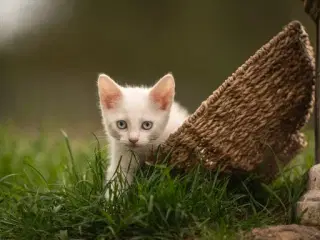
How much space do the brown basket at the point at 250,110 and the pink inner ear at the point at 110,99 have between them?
0.38 meters

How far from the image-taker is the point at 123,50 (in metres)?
7.15

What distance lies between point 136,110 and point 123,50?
12.8 feet

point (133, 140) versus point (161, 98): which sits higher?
point (161, 98)

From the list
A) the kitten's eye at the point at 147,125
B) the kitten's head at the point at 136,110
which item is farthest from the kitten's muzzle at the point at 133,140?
the kitten's eye at the point at 147,125

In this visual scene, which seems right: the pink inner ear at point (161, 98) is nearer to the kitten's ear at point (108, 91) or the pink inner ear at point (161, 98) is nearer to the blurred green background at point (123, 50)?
the kitten's ear at point (108, 91)

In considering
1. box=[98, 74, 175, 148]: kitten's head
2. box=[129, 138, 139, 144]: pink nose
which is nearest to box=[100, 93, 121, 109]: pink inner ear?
box=[98, 74, 175, 148]: kitten's head

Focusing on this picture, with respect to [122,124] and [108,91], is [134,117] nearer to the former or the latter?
[122,124]

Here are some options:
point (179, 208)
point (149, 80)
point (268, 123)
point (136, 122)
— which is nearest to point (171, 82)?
point (136, 122)

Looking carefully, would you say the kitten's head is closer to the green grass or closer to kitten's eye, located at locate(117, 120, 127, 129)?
kitten's eye, located at locate(117, 120, 127, 129)

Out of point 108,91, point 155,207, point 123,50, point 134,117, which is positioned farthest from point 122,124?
point 123,50

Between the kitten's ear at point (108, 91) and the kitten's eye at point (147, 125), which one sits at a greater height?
the kitten's ear at point (108, 91)

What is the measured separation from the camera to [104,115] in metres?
3.45

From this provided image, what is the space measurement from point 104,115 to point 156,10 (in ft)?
13.4

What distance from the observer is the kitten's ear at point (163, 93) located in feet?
11.0
